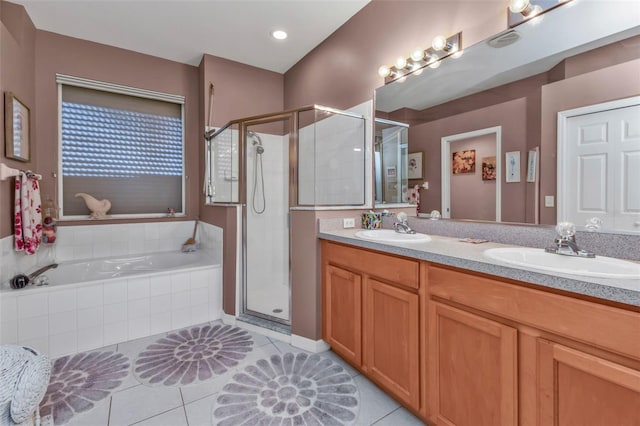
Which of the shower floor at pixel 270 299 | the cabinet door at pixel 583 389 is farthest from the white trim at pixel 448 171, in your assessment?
the shower floor at pixel 270 299

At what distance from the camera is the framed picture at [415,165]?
2.02 metres

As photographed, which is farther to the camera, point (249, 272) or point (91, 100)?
point (91, 100)

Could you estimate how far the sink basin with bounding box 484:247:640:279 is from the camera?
2.96 ft

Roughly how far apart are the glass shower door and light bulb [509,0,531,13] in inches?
64.2

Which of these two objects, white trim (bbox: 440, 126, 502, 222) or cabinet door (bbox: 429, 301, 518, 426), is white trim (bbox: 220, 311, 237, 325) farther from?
white trim (bbox: 440, 126, 502, 222)

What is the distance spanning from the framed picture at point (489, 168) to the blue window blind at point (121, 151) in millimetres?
3237

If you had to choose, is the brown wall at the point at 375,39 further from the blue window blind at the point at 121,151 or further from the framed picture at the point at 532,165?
the blue window blind at the point at 121,151

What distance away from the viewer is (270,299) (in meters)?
2.73

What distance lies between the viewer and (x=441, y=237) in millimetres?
1829

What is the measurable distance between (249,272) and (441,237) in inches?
67.9

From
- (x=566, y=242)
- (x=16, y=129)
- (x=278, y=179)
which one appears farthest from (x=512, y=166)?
(x=16, y=129)

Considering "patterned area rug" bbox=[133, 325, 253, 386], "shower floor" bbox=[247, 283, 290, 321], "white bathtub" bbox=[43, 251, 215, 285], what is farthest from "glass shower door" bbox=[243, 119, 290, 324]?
"white bathtub" bbox=[43, 251, 215, 285]

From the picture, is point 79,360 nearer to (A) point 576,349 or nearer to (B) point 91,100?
(B) point 91,100

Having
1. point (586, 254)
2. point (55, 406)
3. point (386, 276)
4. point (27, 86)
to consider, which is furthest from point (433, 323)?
point (27, 86)
